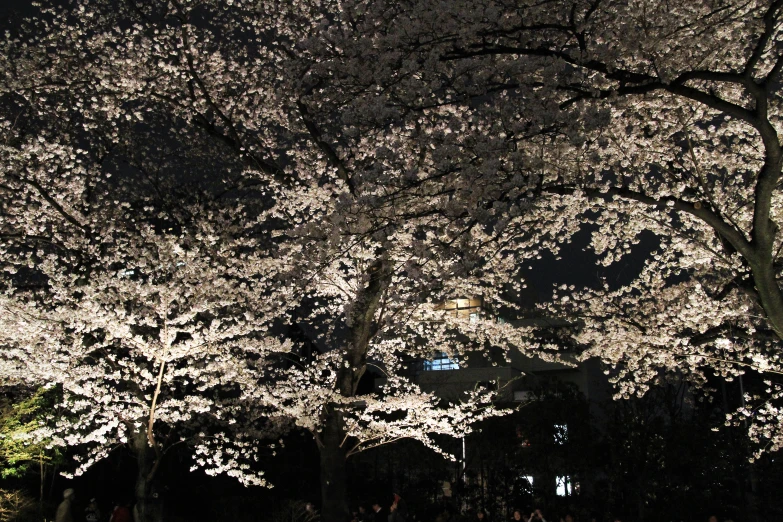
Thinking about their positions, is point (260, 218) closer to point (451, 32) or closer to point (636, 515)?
point (451, 32)

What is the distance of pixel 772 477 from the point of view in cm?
1375

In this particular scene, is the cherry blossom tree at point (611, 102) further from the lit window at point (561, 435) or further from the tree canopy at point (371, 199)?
the lit window at point (561, 435)

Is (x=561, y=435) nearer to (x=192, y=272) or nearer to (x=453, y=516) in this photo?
(x=453, y=516)

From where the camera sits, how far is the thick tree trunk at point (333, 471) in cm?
1114

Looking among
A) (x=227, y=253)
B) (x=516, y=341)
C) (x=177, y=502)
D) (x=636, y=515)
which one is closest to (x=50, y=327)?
(x=227, y=253)

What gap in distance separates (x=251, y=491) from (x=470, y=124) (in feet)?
44.7

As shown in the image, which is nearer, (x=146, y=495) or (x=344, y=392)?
(x=344, y=392)

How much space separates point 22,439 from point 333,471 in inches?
342

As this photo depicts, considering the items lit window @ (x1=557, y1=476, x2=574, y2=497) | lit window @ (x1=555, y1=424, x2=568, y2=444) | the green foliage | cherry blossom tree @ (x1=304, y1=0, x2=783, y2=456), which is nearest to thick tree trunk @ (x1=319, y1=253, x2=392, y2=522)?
cherry blossom tree @ (x1=304, y1=0, x2=783, y2=456)

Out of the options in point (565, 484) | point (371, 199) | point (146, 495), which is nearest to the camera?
point (371, 199)

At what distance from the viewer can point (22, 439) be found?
15445 mm

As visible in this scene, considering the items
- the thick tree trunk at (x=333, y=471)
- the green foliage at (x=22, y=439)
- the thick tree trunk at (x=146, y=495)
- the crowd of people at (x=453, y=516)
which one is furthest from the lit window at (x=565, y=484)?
the green foliage at (x=22, y=439)

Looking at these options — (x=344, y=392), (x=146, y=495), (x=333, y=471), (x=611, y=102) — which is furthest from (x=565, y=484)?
(x=611, y=102)

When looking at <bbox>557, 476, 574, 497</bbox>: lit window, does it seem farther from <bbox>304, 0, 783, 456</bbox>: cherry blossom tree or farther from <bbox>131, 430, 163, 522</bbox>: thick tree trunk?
<bbox>131, 430, 163, 522</bbox>: thick tree trunk
